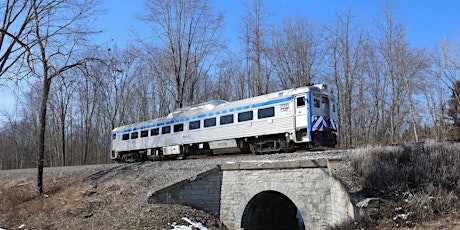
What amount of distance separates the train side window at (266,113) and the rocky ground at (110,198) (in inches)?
88.1

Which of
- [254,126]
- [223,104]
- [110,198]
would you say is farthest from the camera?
[223,104]

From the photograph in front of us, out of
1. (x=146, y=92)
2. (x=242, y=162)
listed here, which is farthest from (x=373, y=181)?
(x=146, y=92)

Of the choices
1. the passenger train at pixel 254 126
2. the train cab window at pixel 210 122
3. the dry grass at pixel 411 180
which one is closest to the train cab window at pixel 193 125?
the passenger train at pixel 254 126

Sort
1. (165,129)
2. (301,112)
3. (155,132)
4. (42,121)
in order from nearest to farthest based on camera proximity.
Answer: (301,112) < (42,121) < (165,129) < (155,132)

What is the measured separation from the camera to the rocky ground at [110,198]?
1051cm

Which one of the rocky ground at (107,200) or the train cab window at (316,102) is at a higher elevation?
the train cab window at (316,102)

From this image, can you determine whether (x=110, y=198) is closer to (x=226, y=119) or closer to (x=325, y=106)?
(x=226, y=119)

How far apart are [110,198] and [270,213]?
6.11m

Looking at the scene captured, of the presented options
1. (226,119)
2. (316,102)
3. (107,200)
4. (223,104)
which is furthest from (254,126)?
(107,200)

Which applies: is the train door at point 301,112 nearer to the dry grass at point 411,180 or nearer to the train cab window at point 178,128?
the dry grass at point 411,180

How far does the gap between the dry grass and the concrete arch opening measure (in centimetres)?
372

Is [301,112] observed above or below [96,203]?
above

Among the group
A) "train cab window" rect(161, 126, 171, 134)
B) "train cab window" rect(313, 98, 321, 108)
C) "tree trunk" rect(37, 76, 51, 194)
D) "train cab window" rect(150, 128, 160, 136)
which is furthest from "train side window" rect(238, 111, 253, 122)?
"tree trunk" rect(37, 76, 51, 194)

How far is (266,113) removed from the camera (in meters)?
14.9
